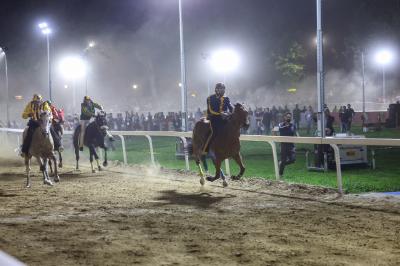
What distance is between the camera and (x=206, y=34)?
6794 cm

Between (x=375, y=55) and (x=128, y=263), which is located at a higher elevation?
(x=375, y=55)

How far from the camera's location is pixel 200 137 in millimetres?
12898

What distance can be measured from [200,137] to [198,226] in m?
5.25

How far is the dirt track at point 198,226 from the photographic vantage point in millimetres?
6000

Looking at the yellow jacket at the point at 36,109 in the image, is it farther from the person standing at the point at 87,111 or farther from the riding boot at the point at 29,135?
the person standing at the point at 87,111

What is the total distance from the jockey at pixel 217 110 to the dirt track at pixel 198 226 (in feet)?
4.82

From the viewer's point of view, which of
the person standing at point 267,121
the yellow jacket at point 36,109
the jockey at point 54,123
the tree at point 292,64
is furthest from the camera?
the tree at point 292,64

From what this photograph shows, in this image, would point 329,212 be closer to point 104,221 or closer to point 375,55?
point 104,221

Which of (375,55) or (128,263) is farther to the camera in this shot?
(375,55)

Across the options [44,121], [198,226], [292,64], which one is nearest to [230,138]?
[198,226]

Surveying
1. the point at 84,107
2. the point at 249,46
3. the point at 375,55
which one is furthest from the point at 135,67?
the point at 84,107

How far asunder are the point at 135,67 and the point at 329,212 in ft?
227

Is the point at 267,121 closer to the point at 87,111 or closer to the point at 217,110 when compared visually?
the point at 87,111

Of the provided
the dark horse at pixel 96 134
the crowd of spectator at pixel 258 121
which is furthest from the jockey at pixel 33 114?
the crowd of spectator at pixel 258 121
